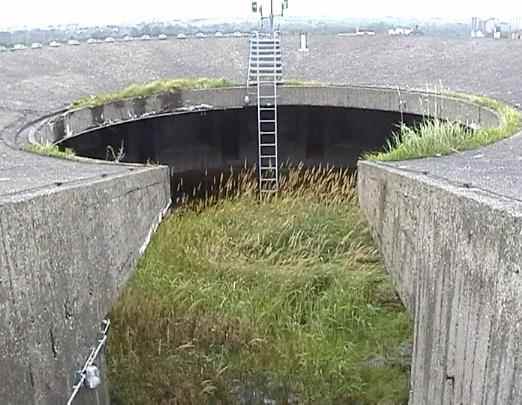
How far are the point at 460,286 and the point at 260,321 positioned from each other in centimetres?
259

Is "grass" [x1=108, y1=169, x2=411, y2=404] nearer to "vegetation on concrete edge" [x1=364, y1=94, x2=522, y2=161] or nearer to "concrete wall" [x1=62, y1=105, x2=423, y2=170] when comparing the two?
"vegetation on concrete edge" [x1=364, y1=94, x2=522, y2=161]

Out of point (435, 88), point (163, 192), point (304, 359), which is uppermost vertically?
point (435, 88)

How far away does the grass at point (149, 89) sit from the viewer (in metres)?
9.60

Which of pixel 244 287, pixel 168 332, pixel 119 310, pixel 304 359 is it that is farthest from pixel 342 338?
pixel 119 310

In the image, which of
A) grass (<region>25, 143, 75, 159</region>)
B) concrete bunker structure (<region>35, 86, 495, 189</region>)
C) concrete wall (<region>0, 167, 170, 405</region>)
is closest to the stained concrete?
concrete wall (<region>0, 167, 170, 405</region>)

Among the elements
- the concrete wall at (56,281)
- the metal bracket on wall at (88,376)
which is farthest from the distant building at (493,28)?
the metal bracket on wall at (88,376)

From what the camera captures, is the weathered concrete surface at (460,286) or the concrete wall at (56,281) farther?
the concrete wall at (56,281)

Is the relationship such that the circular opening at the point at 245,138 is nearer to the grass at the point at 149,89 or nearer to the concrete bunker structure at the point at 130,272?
the grass at the point at 149,89

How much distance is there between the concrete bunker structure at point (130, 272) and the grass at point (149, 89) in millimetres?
3667

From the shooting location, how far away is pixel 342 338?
5508 millimetres

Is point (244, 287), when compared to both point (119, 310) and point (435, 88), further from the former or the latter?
point (435, 88)

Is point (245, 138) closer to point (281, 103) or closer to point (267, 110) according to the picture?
point (267, 110)

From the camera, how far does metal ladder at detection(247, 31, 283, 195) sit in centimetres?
1045

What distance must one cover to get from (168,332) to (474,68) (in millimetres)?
Answer: 8410
